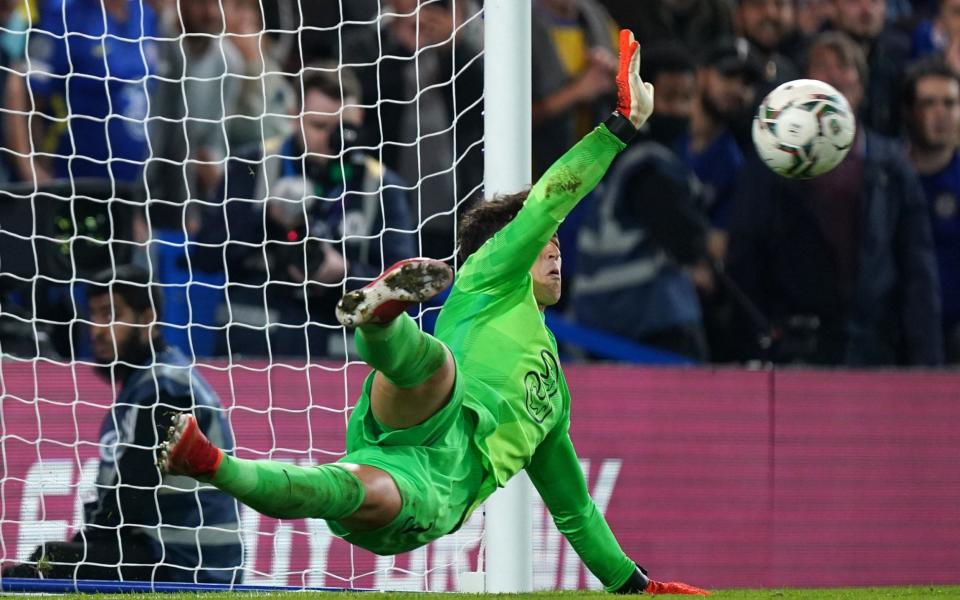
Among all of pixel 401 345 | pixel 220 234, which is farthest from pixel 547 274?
pixel 220 234

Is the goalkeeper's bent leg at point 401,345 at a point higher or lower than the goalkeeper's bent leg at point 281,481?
higher

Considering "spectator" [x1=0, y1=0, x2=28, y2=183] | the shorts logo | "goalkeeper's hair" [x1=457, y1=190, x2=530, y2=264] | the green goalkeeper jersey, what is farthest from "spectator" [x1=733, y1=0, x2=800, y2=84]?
the shorts logo

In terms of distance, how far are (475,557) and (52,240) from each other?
2440mm

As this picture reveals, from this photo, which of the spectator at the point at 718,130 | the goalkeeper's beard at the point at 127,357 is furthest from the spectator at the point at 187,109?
the spectator at the point at 718,130

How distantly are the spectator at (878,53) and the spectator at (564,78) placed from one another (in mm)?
1528

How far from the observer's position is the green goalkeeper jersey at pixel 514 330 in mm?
4977

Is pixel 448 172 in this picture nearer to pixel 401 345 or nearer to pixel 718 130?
pixel 718 130

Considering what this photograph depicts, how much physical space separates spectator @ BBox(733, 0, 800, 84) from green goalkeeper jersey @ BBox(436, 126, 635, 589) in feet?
14.4

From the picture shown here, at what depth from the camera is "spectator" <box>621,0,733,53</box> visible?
362 inches

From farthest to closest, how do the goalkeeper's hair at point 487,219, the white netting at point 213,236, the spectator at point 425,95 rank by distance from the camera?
1. the spectator at point 425,95
2. the white netting at point 213,236
3. the goalkeeper's hair at point 487,219

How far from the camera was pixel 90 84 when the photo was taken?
8164 millimetres

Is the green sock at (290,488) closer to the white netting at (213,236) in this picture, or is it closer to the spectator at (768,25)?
the white netting at (213,236)

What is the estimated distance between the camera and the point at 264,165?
24.9 ft

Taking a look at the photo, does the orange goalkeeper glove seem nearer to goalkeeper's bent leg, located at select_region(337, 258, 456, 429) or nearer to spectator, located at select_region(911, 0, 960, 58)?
goalkeeper's bent leg, located at select_region(337, 258, 456, 429)
